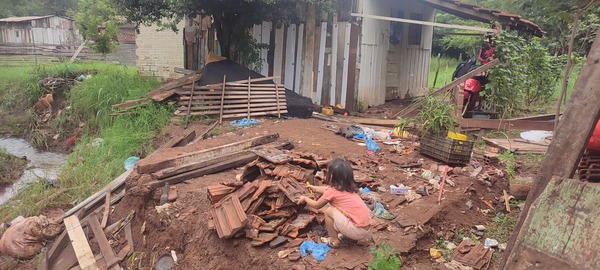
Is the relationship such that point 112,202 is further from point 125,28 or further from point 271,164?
point 125,28

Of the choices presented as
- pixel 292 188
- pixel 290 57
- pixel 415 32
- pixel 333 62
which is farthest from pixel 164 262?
pixel 415 32

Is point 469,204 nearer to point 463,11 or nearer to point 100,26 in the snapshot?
point 463,11

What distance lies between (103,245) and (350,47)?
24.3 feet

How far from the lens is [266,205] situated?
4586 millimetres

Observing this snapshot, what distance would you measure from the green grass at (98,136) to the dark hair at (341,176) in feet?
19.8

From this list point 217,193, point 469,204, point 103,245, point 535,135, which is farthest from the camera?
point 535,135

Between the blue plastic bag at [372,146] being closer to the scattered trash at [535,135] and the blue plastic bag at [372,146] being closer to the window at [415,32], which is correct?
the scattered trash at [535,135]

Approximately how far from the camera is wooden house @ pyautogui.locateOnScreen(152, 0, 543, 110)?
10.4m

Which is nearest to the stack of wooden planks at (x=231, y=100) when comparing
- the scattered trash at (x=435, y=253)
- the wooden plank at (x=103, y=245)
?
the wooden plank at (x=103, y=245)

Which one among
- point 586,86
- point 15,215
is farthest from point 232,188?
point 15,215

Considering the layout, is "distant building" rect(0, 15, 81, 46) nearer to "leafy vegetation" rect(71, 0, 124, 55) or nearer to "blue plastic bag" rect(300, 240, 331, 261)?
"leafy vegetation" rect(71, 0, 124, 55)

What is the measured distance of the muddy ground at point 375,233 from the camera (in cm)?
404

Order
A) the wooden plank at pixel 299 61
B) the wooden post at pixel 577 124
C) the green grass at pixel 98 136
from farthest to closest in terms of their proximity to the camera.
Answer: the wooden plank at pixel 299 61, the green grass at pixel 98 136, the wooden post at pixel 577 124

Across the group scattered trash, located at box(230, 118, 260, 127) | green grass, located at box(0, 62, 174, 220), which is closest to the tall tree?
green grass, located at box(0, 62, 174, 220)
